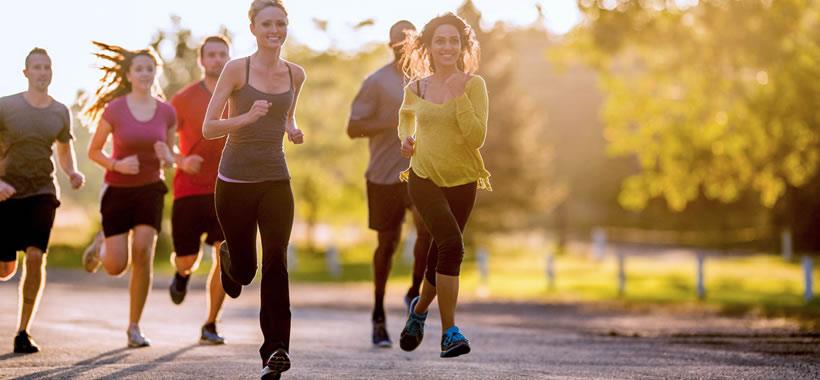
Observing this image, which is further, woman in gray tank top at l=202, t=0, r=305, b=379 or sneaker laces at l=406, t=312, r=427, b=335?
sneaker laces at l=406, t=312, r=427, b=335

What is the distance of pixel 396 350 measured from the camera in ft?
30.8

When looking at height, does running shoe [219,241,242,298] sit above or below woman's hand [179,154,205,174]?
below

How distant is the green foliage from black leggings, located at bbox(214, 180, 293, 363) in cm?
1667

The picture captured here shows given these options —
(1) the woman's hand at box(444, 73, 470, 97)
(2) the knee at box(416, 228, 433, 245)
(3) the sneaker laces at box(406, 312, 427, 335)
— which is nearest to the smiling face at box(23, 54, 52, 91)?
(2) the knee at box(416, 228, 433, 245)

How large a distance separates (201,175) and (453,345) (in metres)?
3.15

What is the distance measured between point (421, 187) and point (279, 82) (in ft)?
3.76

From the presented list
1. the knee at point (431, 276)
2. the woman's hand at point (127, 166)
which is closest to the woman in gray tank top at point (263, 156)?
the knee at point (431, 276)

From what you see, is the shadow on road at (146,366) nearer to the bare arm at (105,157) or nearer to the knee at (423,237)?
the bare arm at (105,157)

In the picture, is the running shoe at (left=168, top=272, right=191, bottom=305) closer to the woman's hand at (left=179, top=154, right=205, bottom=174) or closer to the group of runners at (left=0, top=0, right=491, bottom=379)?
the group of runners at (left=0, top=0, right=491, bottom=379)

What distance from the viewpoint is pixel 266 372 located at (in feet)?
20.9

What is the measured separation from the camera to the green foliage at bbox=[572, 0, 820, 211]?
73.0 ft

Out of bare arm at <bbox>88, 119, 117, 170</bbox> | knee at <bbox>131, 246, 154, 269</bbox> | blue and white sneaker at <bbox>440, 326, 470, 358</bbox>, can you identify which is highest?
bare arm at <bbox>88, 119, 117, 170</bbox>

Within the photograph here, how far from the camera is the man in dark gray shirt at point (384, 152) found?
9.62 m

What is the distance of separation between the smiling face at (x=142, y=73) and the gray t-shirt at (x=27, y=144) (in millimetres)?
661
